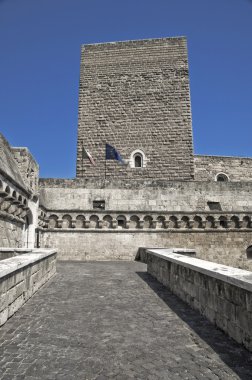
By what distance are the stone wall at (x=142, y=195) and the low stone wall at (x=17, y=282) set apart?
671cm

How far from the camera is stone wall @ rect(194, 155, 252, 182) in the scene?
796 inches

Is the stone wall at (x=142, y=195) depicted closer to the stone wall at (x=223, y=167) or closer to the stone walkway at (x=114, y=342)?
the stone wall at (x=223, y=167)

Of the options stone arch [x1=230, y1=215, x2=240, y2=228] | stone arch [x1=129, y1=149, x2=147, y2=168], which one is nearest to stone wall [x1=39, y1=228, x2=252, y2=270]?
stone arch [x1=230, y1=215, x2=240, y2=228]

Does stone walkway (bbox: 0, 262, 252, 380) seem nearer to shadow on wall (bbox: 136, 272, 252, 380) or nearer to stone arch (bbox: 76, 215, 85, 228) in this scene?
shadow on wall (bbox: 136, 272, 252, 380)

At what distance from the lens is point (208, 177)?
20.2 meters

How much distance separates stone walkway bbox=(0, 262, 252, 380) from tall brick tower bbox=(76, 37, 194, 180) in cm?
1177

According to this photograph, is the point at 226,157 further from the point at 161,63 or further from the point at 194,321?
the point at 194,321

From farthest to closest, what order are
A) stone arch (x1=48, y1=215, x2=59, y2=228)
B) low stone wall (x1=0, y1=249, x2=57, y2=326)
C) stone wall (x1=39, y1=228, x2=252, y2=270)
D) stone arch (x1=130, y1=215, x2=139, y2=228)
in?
stone arch (x1=130, y1=215, x2=139, y2=228) < stone arch (x1=48, y1=215, x2=59, y2=228) < stone wall (x1=39, y1=228, x2=252, y2=270) < low stone wall (x1=0, y1=249, x2=57, y2=326)

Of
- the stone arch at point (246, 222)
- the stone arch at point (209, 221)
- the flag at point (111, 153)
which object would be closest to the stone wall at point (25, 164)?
the flag at point (111, 153)

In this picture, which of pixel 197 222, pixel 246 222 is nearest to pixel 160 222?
pixel 197 222

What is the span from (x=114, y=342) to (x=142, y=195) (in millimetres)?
9846

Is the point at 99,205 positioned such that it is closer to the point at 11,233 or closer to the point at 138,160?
the point at 11,233

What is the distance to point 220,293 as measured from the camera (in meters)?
3.68

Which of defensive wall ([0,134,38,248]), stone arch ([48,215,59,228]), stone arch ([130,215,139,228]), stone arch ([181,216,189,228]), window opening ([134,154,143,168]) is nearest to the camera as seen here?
defensive wall ([0,134,38,248])
